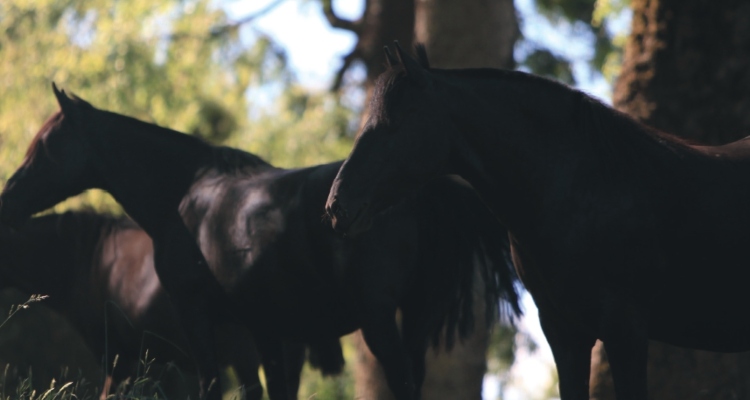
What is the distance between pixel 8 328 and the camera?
42.2ft

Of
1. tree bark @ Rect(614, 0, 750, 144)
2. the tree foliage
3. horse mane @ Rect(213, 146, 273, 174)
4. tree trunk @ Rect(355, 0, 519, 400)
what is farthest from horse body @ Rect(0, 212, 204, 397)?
the tree foliage

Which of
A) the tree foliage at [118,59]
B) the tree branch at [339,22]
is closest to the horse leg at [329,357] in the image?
the tree branch at [339,22]

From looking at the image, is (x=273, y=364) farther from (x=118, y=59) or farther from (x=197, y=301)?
(x=118, y=59)

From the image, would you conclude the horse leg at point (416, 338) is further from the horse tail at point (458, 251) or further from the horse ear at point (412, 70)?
the horse ear at point (412, 70)

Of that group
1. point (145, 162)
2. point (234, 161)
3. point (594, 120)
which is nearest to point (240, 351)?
point (234, 161)

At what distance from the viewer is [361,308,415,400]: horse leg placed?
20.3 feet

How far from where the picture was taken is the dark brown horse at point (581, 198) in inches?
183

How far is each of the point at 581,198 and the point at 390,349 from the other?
1.86m

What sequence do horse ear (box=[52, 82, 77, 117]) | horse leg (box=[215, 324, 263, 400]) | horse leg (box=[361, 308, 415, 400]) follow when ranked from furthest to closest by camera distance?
1. horse leg (box=[215, 324, 263, 400])
2. horse ear (box=[52, 82, 77, 117])
3. horse leg (box=[361, 308, 415, 400])

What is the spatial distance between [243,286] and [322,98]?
12710mm

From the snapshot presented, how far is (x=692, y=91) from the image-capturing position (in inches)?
303

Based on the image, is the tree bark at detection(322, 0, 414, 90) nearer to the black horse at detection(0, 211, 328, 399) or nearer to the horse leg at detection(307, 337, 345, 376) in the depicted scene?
the black horse at detection(0, 211, 328, 399)

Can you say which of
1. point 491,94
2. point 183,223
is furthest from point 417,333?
point 491,94

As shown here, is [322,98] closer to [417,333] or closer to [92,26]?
[92,26]
